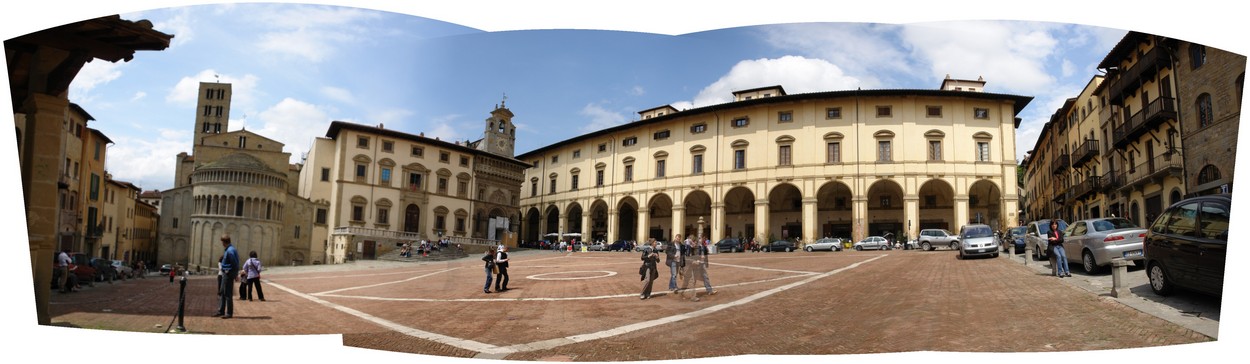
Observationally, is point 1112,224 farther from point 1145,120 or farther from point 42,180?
point 42,180

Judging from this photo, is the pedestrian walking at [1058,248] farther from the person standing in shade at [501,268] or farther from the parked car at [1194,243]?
the person standing in shade at [501,268]

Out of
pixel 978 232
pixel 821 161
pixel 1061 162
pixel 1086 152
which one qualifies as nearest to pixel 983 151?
pixel 978 232

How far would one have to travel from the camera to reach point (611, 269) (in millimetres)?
6590

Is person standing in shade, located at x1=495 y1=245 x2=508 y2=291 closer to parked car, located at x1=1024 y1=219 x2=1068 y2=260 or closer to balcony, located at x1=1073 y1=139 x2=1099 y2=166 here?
balcony, located at x1=1073 y1=139 x2=1099 y2=166

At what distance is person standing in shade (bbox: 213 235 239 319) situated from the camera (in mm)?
5895

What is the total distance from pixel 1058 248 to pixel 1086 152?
2133 mm

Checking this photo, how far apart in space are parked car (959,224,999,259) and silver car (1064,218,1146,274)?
1229mm

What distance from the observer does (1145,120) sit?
5832mm

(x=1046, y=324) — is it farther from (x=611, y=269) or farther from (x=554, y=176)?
(x=554, y=176)

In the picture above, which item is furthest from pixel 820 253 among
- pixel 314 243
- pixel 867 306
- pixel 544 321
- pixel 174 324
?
pixel 174 324

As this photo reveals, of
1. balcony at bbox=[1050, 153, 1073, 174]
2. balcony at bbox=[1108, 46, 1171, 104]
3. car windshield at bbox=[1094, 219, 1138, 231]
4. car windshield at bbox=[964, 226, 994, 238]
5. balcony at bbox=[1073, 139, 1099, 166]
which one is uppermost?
balcony at bbox=[1108, 46, 1171, 104]

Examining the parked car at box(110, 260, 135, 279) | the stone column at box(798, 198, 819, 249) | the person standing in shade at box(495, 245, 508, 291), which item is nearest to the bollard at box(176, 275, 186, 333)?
the parked car at box(110, 260, 135, 279)

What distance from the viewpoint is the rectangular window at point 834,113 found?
641cm

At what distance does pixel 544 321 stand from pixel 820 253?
301cm
